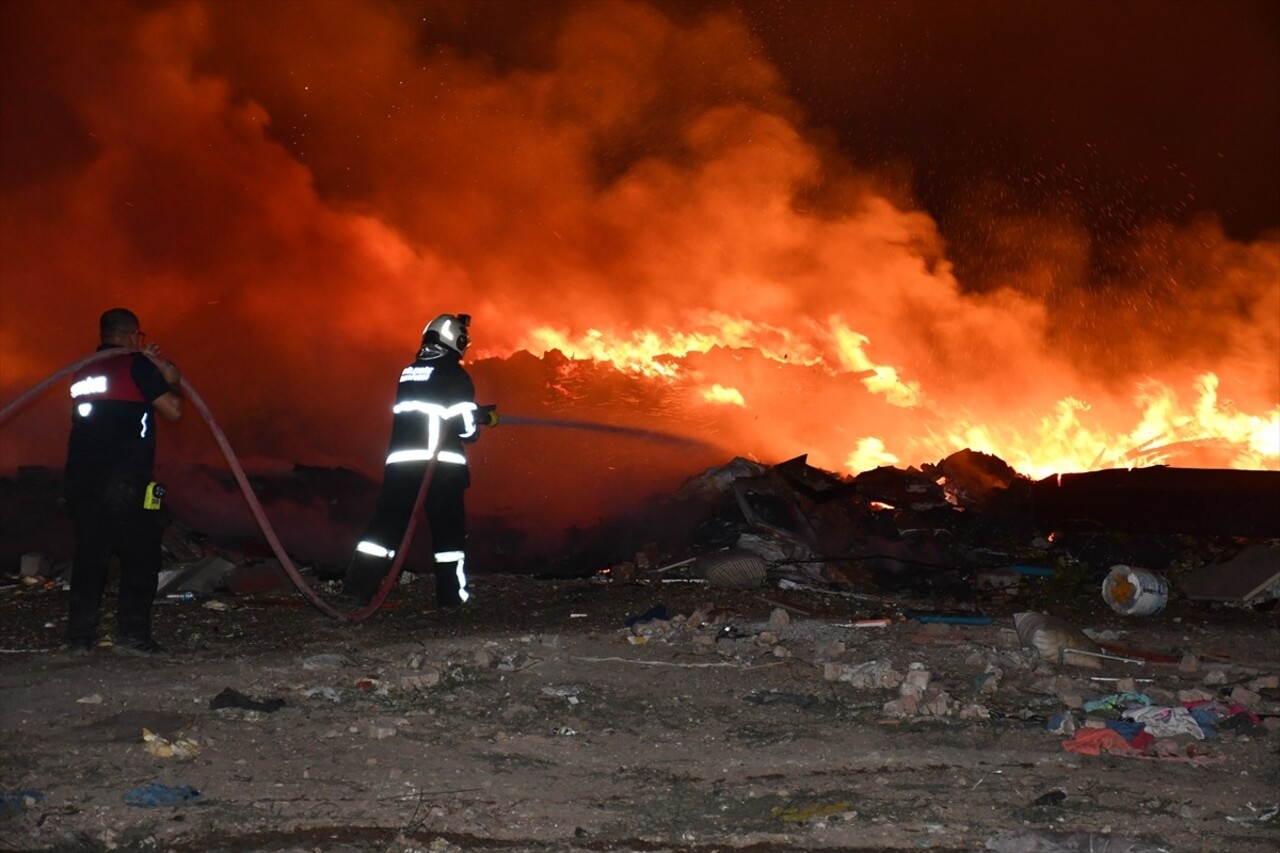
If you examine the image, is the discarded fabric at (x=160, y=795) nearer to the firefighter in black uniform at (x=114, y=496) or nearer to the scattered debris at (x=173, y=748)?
the scattered debris at (x=173, y=748)

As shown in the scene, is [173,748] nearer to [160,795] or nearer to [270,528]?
[160,795]

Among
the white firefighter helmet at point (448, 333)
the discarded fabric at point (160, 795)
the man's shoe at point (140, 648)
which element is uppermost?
the white firefighter helmet at point (448, 333)

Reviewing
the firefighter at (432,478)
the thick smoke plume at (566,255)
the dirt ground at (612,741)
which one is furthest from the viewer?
→ the thick smoke plume at (566,255)

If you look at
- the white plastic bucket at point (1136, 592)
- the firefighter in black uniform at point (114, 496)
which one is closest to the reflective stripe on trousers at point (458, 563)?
the firefighter in black uniform at point (114, 496)

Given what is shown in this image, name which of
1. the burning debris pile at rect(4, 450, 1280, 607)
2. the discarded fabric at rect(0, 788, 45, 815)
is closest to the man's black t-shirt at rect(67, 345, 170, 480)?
the burning debris pile at rect(4, 450, 1280, 607)

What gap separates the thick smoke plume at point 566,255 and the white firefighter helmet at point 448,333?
10.9 ft

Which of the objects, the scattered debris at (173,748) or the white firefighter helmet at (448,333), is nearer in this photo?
the scattered debris at (173,748)

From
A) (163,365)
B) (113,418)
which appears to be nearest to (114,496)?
(113,418)

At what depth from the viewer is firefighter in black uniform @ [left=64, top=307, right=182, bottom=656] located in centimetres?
556

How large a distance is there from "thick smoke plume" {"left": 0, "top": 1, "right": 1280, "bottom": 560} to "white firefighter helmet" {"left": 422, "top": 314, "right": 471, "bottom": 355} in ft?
10.9

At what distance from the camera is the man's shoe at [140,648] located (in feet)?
18.3

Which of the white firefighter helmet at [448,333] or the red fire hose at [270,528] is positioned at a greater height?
the white firefighter helmet at [448,333]

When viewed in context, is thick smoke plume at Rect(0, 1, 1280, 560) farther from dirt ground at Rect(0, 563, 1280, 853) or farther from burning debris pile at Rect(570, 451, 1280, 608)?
dirt ground at Rect(0, 563, 1280, 853)

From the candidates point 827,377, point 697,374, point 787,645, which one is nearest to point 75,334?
point 697,374
